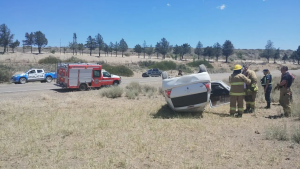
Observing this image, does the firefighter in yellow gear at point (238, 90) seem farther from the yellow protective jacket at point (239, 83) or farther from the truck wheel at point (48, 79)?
the truck wheel at point (48, 79)

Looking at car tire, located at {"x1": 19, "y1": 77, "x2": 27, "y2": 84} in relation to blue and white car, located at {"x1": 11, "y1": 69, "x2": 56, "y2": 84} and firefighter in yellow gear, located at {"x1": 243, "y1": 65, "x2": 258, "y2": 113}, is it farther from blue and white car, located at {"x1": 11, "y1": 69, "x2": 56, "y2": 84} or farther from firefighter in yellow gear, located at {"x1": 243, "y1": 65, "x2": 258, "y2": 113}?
firefighter in yellow gear, located at {"x1": 243, "y1": 65, "x2": 258, "y2": 113}

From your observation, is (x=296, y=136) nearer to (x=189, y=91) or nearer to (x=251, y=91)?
(x=189, y=91)

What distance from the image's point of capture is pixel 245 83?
793cm

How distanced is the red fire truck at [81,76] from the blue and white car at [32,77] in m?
7.72

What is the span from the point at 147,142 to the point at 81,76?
14831 mm

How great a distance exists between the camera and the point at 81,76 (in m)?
19.1

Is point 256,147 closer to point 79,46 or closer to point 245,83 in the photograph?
point 245,83

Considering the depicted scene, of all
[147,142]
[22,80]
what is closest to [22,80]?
[22,80]

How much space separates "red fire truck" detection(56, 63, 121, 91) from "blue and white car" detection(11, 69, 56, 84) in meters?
7.72

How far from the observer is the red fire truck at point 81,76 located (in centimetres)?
1859

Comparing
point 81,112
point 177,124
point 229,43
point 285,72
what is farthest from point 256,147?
point 229,43

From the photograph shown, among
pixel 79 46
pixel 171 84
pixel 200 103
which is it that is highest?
pixel 79 46

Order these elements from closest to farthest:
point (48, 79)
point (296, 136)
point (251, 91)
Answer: point (296, 136)
point (251, 91)
point (48, 79)

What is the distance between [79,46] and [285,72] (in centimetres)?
10076
